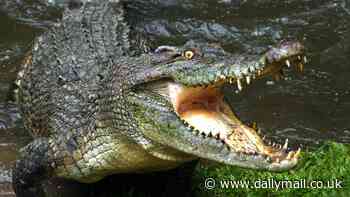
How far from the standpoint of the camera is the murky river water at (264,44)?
6605mm

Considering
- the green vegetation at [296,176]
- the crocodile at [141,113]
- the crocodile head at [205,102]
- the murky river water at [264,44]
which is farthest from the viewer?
the murky river water at [264,44]

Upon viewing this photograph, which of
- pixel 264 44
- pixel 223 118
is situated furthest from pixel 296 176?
pixel 264 44

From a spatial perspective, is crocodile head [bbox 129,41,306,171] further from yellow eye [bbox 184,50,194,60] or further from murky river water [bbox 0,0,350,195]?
murky river water [bbox 0,0,350,195]

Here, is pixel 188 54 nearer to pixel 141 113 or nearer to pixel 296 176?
pixel 141 113

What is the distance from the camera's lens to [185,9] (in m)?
8.69

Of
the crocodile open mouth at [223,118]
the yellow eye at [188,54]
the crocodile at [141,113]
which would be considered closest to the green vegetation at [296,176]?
the crocodile at [141,113]

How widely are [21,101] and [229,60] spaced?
2.62 metres

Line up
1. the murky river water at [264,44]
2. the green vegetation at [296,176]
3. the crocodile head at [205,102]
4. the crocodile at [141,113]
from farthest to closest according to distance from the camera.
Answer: the murky river water at [264,44]
the green vegetation at [296,176]
the crocodile at [141,113]
the crocodile head at [205,102]

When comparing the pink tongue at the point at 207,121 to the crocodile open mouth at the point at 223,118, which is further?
the pink tongue at the point at 207,121

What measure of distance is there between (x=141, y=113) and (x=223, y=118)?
0.51 m

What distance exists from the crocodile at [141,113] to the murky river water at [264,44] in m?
0.86

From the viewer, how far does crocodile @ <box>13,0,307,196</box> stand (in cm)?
396

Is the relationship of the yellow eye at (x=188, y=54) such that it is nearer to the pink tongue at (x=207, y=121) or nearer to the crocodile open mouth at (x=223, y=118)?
the crocodile open mouth at (x=223, y=118)

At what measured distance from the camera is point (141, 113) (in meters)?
4.39
